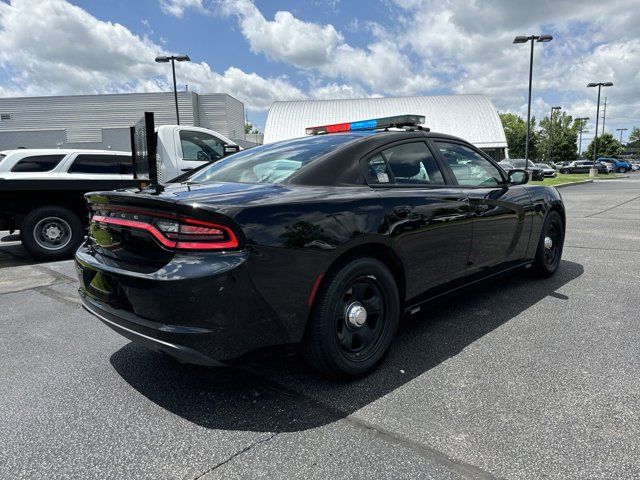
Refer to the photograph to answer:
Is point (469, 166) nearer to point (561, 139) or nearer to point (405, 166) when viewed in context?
point (405, 166)

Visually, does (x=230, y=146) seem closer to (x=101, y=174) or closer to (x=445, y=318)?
(x=101, y=174)

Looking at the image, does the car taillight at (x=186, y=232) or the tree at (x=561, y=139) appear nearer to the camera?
the car taillight at (x=186, y=232)

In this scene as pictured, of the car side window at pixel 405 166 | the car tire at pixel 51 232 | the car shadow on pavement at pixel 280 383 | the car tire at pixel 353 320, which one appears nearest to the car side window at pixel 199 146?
the car tire at pixel 51 232

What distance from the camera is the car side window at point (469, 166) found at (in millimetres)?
3748

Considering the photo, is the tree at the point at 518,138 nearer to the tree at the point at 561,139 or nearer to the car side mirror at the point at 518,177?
the tree at the point at 561,139

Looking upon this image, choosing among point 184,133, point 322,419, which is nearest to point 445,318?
point 322,419

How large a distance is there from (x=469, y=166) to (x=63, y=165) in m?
7.11

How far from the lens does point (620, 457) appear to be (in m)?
2.05

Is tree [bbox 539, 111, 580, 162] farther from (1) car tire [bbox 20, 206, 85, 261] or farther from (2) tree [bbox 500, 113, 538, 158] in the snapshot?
(1) car tire [bbox 20, 206, 85, 261]

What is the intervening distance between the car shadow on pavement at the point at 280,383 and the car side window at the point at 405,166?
1.17 m

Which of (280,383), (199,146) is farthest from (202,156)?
(280,383)

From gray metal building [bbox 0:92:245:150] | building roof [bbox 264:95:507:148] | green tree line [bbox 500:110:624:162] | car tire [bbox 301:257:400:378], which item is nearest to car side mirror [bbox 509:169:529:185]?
car tire [bbox 301:257:400:378]

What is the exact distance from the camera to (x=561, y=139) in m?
67.1

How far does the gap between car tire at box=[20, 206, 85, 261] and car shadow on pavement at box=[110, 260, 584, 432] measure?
4.15 meters
